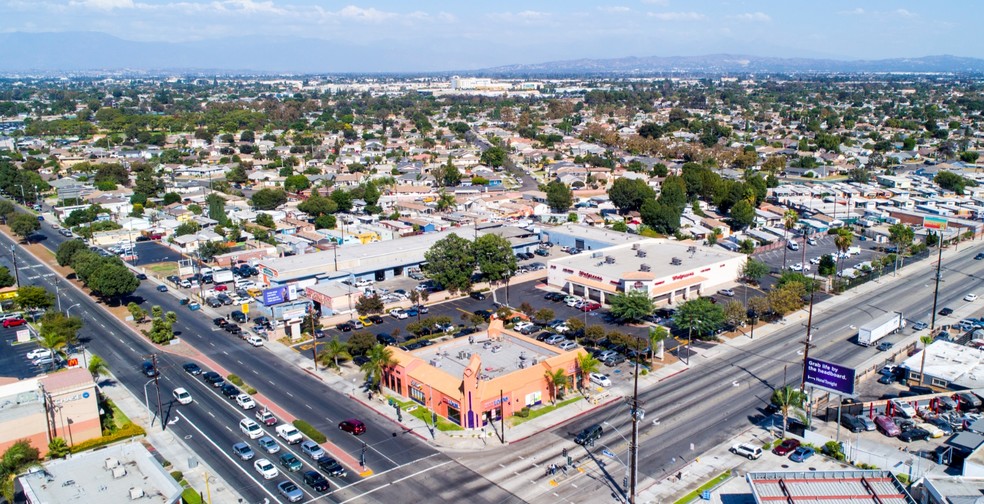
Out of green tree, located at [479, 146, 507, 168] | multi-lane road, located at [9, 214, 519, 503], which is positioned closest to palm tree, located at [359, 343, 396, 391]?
multi-lane road, located at [9, 214, 519, 503]

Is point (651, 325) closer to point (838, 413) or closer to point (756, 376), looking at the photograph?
point (756, 376)

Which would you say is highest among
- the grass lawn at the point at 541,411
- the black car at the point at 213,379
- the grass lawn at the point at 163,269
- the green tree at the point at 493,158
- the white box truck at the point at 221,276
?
the green tree at the point at 493,158

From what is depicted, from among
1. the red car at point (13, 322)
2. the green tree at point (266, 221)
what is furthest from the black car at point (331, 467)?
the green tree at point (266, 221)

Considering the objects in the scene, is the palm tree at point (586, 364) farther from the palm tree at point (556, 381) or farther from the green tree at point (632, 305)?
the green tree at point (632, 305)

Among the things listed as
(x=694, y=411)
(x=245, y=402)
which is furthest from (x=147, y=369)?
(x=694, y=411)

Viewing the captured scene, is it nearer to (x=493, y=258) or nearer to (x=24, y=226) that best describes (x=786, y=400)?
(x=493, y=258)

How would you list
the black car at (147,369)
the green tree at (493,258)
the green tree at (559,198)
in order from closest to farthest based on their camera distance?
the black car at (147,369)
the green tree at (493,258)
the green tree at (559,198)
